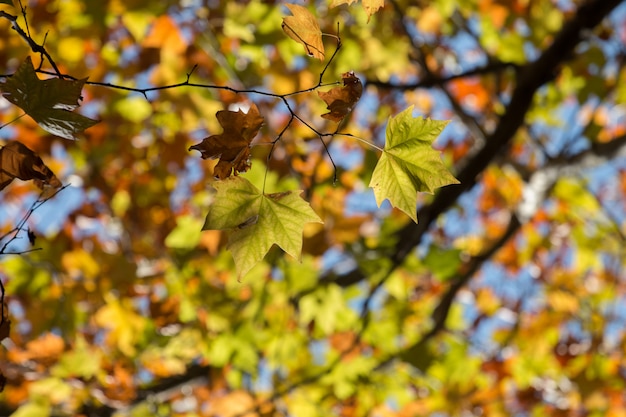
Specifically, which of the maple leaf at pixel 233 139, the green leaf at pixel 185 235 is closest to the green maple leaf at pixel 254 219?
the maple leaf at pixel 233 139

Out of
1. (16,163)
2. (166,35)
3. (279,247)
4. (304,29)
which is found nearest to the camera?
(16,163)

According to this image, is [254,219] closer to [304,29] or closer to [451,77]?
[304,29]

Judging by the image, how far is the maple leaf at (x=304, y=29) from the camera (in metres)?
1.43

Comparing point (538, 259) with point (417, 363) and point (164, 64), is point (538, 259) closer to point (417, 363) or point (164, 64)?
point (417, 363)

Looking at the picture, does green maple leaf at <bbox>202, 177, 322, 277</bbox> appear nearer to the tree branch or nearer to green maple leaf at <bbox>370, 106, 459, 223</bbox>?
green maple leaf at <bbox>370, 106, 459, 223</bbox>

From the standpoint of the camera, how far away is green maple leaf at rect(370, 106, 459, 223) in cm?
148

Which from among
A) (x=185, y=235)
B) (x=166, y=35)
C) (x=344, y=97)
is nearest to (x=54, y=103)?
(x=344, y=97)

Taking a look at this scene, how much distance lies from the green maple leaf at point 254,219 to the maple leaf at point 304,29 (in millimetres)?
343

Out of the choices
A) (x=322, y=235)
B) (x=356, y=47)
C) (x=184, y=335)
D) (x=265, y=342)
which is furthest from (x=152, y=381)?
(x=356, y=47)

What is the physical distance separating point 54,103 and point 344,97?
2.09 feet

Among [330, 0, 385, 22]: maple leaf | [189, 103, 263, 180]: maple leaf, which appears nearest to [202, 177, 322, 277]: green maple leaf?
[189, 103, 263, 180]: maple leaf

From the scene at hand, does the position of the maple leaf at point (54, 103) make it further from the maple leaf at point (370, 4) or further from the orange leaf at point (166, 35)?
the orange leaf at point (166, 35)

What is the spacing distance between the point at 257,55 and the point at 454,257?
1767mm

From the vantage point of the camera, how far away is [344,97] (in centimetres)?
146
